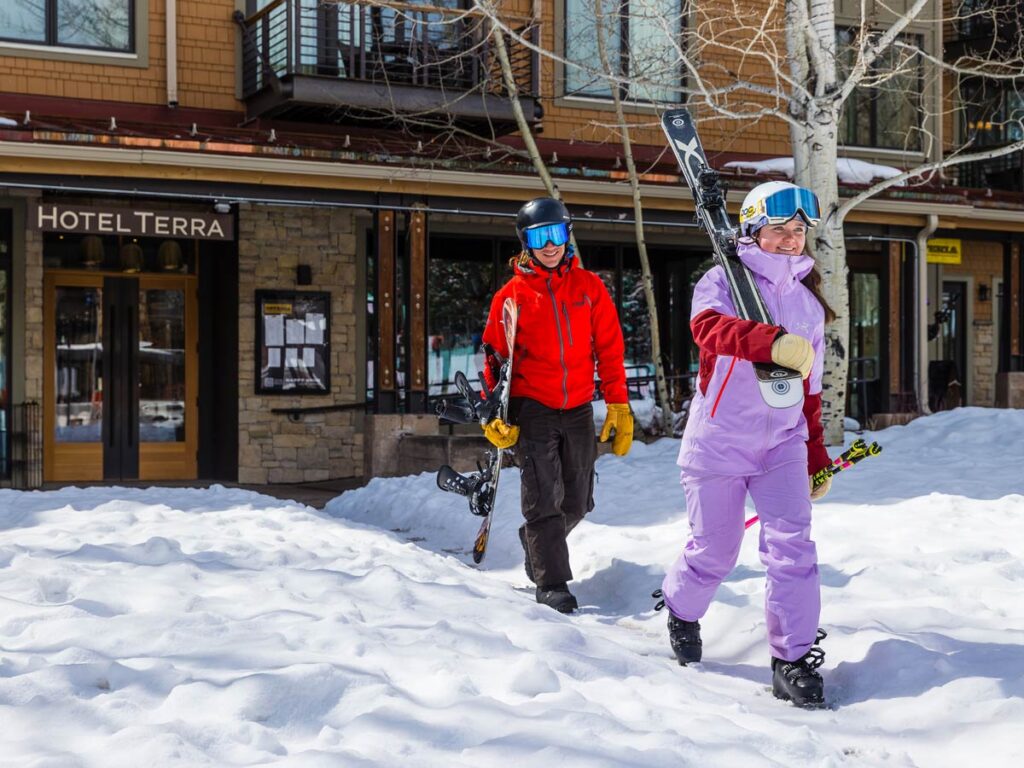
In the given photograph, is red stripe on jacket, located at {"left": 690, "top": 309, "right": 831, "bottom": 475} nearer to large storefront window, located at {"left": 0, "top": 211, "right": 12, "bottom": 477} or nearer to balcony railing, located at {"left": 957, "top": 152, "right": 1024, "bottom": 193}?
large storefront window, located at {"left": 0, "top": 211, "right": 12, "bottom": 477}

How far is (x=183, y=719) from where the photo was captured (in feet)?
11.6

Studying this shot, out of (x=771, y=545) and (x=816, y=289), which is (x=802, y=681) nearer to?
(x=771, y=545)

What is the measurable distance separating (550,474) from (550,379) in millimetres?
462

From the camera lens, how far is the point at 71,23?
13766 millimetres

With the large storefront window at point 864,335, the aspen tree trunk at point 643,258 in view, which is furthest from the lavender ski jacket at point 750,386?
the large storefront window at point 864,335

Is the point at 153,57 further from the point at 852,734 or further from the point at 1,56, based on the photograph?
the point at 852,734

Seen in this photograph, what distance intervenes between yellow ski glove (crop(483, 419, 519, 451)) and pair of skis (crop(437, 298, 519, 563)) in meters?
0.06

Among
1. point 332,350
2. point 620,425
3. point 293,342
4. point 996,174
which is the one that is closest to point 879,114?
point 996,174

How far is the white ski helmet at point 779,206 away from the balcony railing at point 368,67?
908 centimetres

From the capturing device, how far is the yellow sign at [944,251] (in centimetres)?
1766

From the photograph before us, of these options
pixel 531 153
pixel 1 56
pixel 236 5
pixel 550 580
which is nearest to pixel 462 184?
pixel 531 153

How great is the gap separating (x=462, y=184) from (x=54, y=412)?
17.5ft

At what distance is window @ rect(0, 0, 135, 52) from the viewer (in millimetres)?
13531

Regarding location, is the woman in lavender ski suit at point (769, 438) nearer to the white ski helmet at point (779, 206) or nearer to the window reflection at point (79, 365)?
the white ski helmet at point (779, 206)
